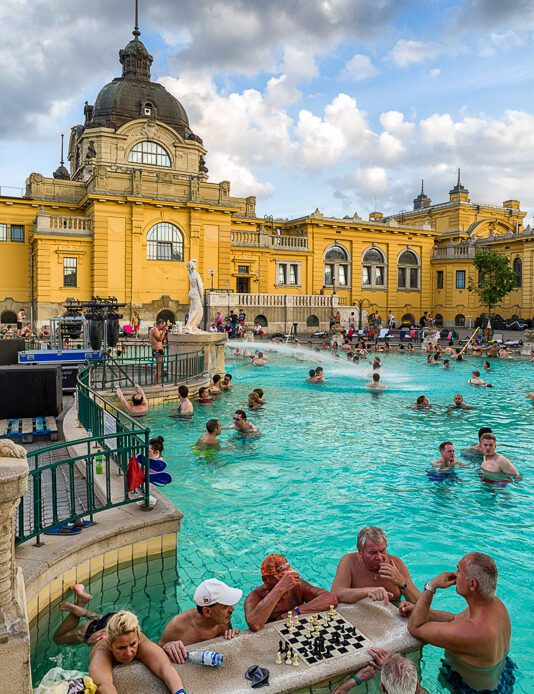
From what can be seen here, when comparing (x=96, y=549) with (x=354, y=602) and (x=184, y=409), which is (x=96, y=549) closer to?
(x=354, y=602)

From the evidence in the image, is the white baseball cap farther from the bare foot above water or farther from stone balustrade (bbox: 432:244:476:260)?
stone balustrade (bbox: 432:244:476:260)

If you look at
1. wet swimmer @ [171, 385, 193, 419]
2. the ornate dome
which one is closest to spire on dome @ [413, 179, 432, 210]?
the ornate dome

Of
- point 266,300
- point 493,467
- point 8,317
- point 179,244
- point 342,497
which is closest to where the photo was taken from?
point 342,497

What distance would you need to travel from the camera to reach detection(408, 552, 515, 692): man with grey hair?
4125 mm

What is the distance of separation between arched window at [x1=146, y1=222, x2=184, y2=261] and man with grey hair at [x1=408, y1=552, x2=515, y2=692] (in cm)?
3667

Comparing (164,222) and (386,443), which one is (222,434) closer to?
(386,443)

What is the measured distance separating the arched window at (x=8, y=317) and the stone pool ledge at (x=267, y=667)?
38899 mm

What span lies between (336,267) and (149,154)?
57.8 feet

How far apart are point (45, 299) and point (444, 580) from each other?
118 ft

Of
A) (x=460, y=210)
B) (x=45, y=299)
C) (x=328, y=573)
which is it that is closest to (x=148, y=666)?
(x=328, y=573)

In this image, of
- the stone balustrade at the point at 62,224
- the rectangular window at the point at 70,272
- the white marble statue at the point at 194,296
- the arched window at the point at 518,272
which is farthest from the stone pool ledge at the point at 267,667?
the arched window at the point at 518,272

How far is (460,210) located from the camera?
180 feet

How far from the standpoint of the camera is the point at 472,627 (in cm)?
424

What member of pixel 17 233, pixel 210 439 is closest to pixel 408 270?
pixel 17 233
